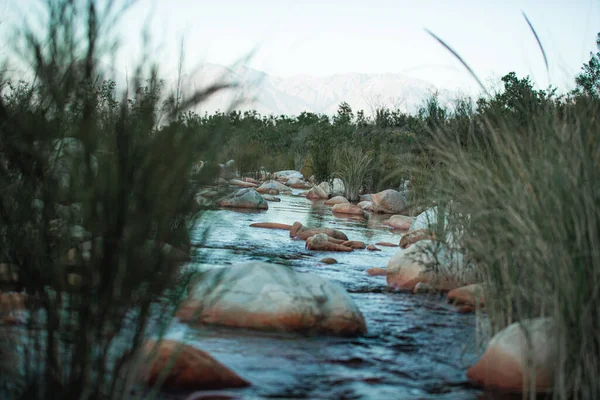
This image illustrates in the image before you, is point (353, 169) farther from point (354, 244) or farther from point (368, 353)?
point (368, 353)

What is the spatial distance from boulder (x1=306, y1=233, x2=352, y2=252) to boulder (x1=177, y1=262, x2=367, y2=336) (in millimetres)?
2920

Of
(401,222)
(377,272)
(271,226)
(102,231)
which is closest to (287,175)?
(401,222)

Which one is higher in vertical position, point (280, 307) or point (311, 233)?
point (311, 233)

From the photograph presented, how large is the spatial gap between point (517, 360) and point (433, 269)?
175 centimetres

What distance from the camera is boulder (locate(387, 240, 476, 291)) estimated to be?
A: 4.45m

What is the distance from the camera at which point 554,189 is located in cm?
254

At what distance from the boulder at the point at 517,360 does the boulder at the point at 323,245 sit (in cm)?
378

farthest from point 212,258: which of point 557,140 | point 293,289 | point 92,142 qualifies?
point 92,142

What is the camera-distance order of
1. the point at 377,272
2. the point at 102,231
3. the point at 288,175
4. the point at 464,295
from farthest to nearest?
the point at 288,175, the point at 377,272, the point at 464,295, the point at 102,231

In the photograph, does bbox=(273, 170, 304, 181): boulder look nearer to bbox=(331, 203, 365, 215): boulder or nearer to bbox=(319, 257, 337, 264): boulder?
bbox=(331, 203, 365, 215): boulder

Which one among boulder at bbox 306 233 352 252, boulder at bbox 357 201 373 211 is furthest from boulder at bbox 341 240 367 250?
boulder at bbox 357 201 373 211

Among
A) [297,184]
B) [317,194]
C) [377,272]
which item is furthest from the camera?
[297,184]

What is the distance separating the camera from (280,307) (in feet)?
11.6

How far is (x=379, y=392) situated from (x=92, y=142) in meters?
1.58
